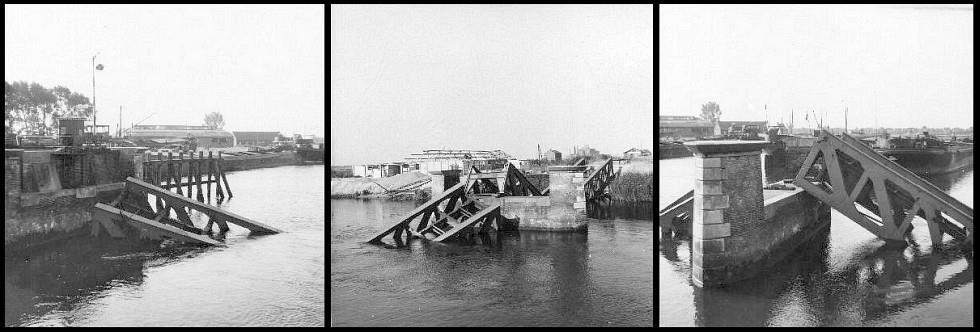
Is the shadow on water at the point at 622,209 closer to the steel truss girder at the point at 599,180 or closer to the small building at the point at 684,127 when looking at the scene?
the steel truss girder at the point at 599,180

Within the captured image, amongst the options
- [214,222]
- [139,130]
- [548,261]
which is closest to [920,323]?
[548,261]

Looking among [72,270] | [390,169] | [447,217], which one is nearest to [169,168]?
[72,270]

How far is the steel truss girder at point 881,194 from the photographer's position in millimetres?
3863

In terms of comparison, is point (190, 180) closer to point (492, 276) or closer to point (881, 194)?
point (492, 276)

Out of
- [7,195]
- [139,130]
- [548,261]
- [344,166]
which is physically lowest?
[548,261]

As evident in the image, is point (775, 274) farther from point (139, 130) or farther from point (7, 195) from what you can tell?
point (7, 195)

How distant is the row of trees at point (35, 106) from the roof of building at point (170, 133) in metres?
0.38

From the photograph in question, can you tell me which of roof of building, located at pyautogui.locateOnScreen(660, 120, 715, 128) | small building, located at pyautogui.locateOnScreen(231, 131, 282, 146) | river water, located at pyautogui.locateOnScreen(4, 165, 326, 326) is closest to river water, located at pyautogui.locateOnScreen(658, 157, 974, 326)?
roof of building, located at pyautogui.locateOnScreen(660, 120, 715, 128)

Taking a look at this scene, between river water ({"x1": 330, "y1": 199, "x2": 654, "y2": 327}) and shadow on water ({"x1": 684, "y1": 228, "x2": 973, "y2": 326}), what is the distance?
594mm

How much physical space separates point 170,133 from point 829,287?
5746 mm

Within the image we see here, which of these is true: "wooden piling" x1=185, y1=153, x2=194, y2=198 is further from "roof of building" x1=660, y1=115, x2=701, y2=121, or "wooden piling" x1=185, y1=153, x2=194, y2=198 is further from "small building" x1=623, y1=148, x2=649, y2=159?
"roof of building" x1=660, y1=115, x2=701, y2=121

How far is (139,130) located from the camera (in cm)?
424

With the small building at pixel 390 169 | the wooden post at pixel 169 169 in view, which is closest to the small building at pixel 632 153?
the small building at pixel 390 169

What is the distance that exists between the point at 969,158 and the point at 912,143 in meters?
0.44
